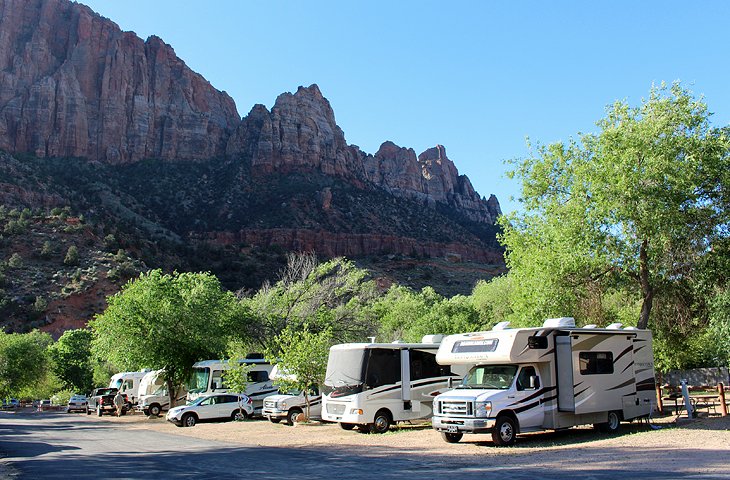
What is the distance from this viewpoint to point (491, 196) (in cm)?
18550

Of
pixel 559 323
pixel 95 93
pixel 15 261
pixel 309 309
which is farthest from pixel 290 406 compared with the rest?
pixel 95 93

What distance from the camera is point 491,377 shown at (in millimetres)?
15961

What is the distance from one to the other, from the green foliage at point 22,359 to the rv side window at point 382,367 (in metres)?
46.1

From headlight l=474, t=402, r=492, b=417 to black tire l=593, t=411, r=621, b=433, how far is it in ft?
13.5

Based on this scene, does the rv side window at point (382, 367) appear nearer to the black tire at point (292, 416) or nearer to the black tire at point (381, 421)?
the black tire at point (381, 421)

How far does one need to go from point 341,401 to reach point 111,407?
26.5 m

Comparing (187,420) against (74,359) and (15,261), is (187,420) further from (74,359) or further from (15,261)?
(74,359)

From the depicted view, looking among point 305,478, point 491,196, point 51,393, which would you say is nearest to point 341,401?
point 305,478

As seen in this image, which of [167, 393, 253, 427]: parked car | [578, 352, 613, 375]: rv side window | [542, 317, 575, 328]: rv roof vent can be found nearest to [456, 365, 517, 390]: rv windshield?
[542, 317, 575, 328]: rv roof vent

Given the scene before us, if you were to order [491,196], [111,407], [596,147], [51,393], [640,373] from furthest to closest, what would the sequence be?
1. [491,196]
2. [51,393]
3. [111,407]
4. [596,147]
5. [640,373]

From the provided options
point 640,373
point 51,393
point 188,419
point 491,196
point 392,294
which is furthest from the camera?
point 491,196

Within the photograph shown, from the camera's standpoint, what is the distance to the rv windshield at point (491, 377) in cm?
1556

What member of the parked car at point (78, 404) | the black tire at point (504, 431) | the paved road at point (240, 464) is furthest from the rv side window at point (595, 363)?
the parked car at point (78, 404)

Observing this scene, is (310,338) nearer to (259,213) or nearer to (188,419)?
(188,419)
